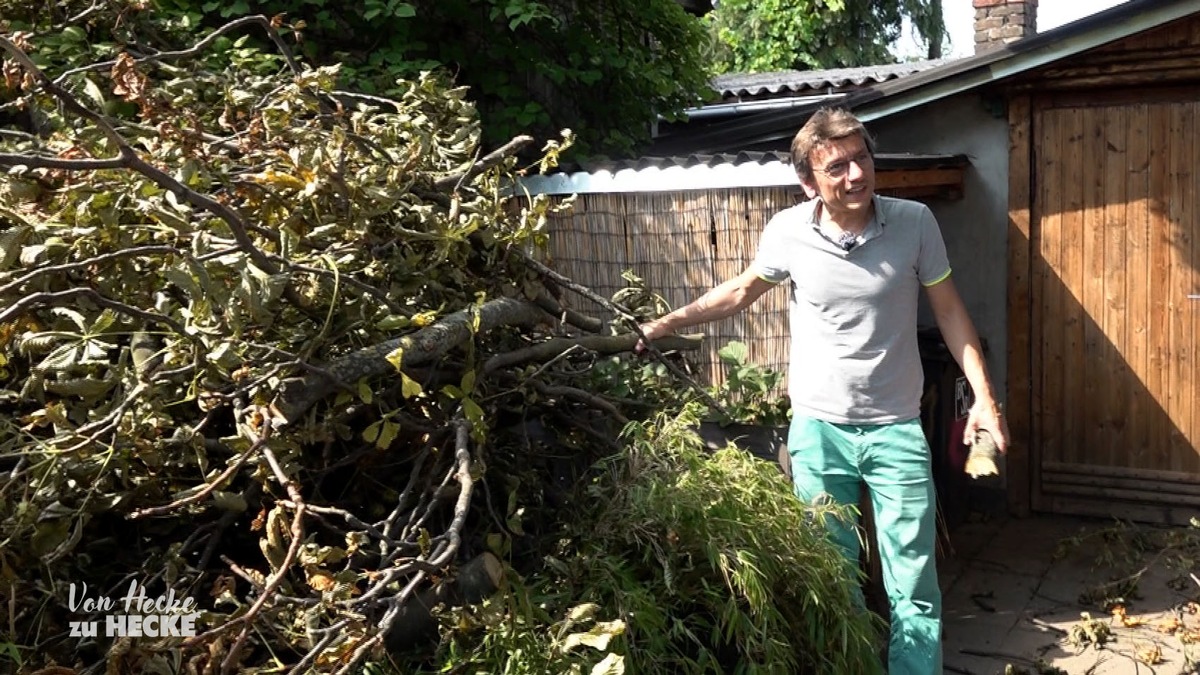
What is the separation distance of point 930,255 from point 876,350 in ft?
1.15

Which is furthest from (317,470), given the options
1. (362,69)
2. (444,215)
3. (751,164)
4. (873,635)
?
(362,69)

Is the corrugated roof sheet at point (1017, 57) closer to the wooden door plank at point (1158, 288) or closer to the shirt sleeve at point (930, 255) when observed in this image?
the wooden door plank at point (1158, 288)

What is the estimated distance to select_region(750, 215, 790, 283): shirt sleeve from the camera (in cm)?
375

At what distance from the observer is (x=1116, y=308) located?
6.47 metres

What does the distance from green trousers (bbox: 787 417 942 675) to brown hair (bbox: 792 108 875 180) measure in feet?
2.83

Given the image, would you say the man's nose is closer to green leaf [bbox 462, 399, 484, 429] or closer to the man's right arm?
the man's right arm

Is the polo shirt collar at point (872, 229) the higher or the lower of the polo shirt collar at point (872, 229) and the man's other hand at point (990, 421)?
the higher

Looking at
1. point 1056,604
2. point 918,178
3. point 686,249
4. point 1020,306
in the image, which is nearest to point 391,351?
point 686,249

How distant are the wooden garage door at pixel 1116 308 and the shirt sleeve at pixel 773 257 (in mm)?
3516

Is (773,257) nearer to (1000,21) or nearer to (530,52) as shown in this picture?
(530,52)

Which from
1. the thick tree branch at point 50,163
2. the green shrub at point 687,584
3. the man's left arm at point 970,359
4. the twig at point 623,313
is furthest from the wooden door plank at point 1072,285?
the thick tree branch at point 50,163

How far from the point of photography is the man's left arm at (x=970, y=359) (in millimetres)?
3465

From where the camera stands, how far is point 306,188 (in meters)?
3.00

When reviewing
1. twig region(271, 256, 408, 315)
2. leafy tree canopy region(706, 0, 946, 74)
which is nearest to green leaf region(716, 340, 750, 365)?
twig region(271, 256, 408, 315)
